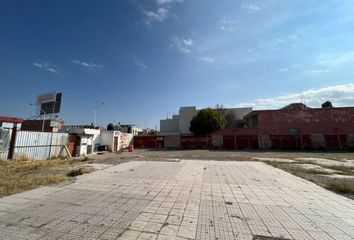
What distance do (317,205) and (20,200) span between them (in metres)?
7.49

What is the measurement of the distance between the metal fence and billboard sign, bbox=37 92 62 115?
1060cm

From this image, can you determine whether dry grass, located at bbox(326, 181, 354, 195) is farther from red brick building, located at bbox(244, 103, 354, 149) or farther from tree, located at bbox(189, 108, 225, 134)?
tree, located at bbox(189, 108, 225, 134)

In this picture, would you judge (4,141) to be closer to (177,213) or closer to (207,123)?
(177,213)

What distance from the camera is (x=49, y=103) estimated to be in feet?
81.4

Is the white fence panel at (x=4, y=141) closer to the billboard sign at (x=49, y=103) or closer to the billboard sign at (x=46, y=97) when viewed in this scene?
the billboard sign at (x=49, y=103)

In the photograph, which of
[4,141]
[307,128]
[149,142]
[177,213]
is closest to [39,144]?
[4,141]

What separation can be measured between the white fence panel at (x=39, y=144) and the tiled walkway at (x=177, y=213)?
29.9ft

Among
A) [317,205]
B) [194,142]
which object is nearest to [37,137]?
[317,205]

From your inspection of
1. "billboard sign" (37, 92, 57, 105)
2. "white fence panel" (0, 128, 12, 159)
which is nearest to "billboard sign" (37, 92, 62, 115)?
"billboard sign" (37, 92, 57, 105)

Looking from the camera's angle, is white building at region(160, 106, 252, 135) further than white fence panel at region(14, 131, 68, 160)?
Yes

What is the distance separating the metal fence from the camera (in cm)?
1224

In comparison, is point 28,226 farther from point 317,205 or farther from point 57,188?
point 317,205

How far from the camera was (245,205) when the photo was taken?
4.48 metres

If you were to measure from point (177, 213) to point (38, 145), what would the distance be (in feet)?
46.9
